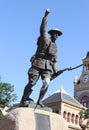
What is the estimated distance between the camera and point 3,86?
4225 cm

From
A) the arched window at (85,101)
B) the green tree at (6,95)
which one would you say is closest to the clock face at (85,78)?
the arched window at (85,101)

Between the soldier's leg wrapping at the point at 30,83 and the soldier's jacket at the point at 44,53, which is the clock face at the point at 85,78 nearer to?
the soldier's jacket at the point at 44,53

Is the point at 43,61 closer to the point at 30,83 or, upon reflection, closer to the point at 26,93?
the point at 30,83

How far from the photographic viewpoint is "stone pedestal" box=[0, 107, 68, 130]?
10.7m

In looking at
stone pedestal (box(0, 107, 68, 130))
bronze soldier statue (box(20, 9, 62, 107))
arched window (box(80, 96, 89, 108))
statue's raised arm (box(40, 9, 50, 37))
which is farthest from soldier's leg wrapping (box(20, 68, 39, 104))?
arched window (box(80, 96, 89, 108))

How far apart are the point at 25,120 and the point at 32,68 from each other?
167 centimetres

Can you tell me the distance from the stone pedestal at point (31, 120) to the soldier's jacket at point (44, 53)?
1380 millimetres

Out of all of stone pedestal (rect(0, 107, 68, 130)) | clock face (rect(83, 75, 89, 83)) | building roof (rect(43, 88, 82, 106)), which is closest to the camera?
stone pedestal (rect(0, 107, 68, 130))

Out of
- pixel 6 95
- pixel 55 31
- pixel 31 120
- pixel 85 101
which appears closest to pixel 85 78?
pixel 85 101

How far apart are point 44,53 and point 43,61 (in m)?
0.24

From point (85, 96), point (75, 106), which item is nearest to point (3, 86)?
point (75, 106)

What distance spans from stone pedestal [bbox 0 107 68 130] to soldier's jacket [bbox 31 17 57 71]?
1380mm

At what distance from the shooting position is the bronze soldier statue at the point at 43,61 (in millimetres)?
11555

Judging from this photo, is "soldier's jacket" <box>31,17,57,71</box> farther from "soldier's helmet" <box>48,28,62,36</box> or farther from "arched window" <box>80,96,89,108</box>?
"arched window" <box>80,96,89,108</box>
